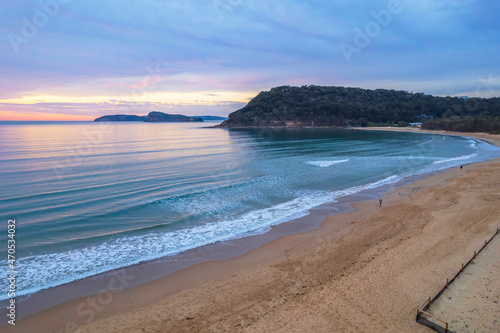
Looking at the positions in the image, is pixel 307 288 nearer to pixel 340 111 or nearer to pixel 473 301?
pixel 473 301

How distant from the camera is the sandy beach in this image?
23.2 feet

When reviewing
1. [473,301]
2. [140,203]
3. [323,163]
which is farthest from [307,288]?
[323,163]

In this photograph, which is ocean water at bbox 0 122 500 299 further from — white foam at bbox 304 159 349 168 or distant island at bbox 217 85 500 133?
distant island at bbox 217 85 500 133

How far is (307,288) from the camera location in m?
8.46

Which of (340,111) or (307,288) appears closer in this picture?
(307,288)

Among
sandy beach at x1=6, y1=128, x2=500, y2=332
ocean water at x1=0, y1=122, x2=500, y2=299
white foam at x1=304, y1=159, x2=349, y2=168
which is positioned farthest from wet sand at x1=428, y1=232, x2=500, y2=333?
white foam at x1=304, y1=159, x2=349, y2=168

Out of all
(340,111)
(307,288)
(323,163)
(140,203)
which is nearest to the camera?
(307,288)

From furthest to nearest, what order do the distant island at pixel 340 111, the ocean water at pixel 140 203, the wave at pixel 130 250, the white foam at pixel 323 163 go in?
the distant island at pixel 340 111
the white foam at pixel 323 163
the ocean water at pixel 140 203
the wave at pixel 130 250

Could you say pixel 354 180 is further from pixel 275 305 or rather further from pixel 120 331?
pixel 120 331

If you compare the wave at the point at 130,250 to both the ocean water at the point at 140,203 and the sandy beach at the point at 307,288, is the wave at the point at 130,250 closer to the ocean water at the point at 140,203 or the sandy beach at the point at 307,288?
the ocean water at the point at 140,203

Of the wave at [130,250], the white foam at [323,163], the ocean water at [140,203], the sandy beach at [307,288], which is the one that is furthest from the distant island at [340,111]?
the sandy beach at [307,288]

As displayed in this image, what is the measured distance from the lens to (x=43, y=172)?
A: 26453 mm

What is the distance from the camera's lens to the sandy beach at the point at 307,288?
23.2 ft

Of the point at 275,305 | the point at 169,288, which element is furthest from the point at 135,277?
the point at 275,305
